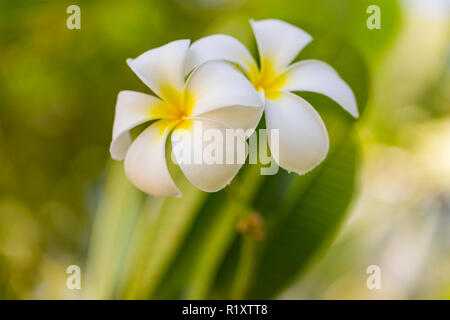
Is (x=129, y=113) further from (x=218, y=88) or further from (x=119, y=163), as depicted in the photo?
(x=119, y=163)

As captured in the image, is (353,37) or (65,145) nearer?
(353,37)

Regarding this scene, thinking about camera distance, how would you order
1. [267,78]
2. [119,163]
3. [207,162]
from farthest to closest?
[119,163]
[267,78]
[207,162]

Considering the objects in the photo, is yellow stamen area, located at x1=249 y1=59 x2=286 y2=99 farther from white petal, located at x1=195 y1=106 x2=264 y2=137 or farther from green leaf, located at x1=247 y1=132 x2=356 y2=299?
green leaf, located at x1=247 y1=132 x2=356 y2=299

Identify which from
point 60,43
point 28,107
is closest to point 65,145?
point 28,107

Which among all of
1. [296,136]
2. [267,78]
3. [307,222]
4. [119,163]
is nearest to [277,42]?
[267,78]

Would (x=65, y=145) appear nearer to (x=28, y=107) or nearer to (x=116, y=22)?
(x=28, y=107)

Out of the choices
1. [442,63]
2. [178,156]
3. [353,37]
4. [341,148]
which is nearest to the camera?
[178,156]

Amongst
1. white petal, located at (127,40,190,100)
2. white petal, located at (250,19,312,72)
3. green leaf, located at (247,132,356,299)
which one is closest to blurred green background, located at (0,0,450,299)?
green leaf, located at (247,132,356,299)
